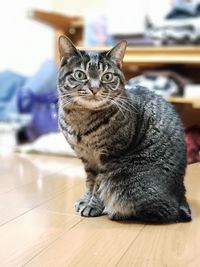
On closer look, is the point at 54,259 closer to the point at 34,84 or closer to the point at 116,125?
the point at 116,125

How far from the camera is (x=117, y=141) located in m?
1.28

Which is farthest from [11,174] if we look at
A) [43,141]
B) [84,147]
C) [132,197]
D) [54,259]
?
[54,259]

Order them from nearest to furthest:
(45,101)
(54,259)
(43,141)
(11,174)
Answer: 1. (54,259)
2. (11,174)
3. (43,141)
4. (45,101)

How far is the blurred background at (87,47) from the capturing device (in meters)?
2.35

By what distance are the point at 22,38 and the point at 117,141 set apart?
2.06 m

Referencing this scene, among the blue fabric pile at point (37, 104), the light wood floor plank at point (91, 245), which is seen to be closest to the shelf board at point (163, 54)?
the blue fabric pile at point (37, 104)

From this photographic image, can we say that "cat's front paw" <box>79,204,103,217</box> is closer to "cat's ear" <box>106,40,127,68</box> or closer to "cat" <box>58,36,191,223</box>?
"cat" <box>58,36,191,223</box>

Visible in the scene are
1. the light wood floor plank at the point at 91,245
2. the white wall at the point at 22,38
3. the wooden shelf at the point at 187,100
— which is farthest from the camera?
the white wall at the point at 22,38

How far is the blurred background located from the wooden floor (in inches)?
29.6

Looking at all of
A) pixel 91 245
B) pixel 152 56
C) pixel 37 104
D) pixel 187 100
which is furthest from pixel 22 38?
pixel 91 245

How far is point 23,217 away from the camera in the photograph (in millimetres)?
1311

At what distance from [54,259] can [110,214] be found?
0.32 m

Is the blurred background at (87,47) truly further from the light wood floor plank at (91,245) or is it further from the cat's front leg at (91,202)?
the light wood floor plank at (91,245)

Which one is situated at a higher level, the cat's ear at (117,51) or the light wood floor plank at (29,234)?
the cat's ear at (117,51)
